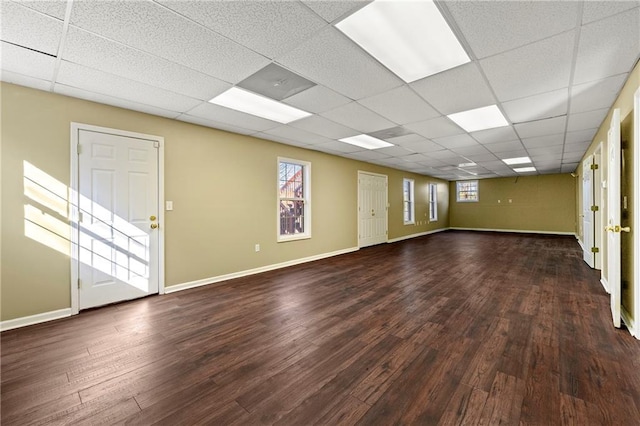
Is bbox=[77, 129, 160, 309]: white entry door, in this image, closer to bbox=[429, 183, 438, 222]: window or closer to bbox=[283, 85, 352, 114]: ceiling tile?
bbox=[283, 85, 352, 114]: ceiling tile

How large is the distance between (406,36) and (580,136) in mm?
4753

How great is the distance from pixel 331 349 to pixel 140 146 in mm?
3392

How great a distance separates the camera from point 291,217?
564cm

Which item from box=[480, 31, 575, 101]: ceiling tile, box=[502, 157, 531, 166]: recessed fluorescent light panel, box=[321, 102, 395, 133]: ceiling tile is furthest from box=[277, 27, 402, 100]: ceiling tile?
box=[502, 157, 531, 166]: recessed fluorescent light panel

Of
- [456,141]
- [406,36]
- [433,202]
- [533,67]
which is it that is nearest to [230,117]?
[406,36]

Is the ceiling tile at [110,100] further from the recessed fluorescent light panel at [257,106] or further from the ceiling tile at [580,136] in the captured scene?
the ceiling tile at [580,136]

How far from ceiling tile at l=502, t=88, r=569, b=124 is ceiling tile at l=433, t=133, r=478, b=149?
1010mm

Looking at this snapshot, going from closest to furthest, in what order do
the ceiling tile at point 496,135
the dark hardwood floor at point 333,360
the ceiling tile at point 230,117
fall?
1. the dark hardwood floor at point 333,360
2. the ceiling tile at point 230,117
3. the ceiling tile at point 496,135

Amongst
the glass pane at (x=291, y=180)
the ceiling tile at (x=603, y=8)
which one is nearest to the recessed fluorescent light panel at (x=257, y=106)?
the glass pane at (x=291, y=180)

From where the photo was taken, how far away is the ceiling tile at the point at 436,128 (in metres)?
4.00

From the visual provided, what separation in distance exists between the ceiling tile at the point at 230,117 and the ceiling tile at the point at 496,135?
3.45 m

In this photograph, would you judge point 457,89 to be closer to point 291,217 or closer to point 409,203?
point 291,217

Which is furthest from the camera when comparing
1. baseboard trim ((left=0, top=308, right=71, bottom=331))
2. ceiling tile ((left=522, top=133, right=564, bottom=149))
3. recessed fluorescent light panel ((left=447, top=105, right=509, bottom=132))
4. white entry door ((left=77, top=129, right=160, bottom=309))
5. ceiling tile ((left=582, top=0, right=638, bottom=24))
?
ceiling tile ((left=522, top=133, right=564, bottom=149))

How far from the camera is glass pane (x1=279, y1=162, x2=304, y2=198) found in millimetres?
5465
